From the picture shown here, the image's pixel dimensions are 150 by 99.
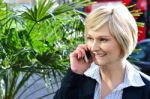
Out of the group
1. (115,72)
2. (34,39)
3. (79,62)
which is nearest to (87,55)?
(79,62)

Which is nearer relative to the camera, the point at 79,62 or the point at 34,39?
the point at 79,62

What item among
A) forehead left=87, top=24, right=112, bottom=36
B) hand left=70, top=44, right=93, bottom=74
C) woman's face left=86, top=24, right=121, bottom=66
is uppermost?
forehead left=87, top=24, right=112, bottom=36

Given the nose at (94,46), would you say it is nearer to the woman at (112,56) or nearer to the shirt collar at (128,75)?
the woman at (112,56)

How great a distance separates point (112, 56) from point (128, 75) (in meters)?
0.12

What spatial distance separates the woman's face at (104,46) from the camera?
6.55 feet

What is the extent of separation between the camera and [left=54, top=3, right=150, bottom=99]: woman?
1.99m

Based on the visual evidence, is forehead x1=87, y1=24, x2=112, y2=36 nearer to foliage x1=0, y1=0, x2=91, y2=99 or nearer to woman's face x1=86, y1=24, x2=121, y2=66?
woman's face x1=86, y1=24, x2=121, y2=66

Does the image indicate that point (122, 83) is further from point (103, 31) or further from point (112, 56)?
point (103, 31)

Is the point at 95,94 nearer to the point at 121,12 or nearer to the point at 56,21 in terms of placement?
the point at 121,12

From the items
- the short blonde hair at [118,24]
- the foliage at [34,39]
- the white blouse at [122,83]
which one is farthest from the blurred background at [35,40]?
the short blonde hair at [118,24]

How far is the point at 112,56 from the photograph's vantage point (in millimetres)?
2018

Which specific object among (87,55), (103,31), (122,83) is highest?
(103,31)

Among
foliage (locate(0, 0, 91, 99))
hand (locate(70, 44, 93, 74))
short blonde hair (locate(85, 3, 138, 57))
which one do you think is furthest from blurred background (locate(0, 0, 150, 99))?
short blonde hair (locate(85, 3, 138, 57))

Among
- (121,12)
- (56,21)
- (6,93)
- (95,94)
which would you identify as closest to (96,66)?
(95,94)
